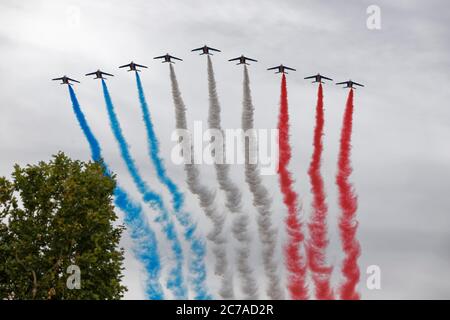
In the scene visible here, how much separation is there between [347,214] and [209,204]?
19.6 metres

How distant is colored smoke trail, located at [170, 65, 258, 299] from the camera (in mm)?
147387

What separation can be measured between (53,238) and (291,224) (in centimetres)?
3606

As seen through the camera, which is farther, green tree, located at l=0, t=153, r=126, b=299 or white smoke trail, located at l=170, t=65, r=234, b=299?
white smoke trail, located at l=170, t=65, r=234, b=299

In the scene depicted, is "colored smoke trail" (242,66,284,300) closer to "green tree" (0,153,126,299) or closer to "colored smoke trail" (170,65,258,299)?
"colored smoke trail" (170,65,258,299)

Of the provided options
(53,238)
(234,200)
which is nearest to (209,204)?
(234,200)

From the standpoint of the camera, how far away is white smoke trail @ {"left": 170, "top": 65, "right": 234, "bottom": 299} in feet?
484

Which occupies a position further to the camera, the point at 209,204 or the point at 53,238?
the point at 209,204

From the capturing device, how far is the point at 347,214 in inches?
5768

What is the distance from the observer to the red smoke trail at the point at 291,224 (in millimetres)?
145125

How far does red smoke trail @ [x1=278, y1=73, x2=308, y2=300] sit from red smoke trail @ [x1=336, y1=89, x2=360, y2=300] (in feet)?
19.2

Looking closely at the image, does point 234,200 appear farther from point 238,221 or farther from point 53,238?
point 53,238

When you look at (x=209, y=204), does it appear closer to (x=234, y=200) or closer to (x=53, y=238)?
(x=234, y=200)
